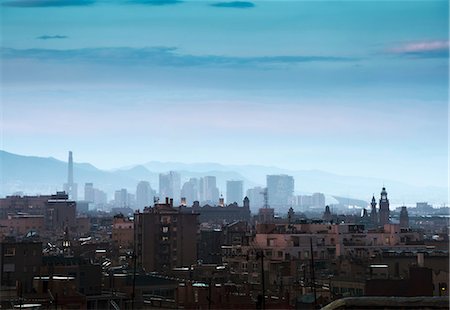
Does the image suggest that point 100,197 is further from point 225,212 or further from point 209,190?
point 225,212

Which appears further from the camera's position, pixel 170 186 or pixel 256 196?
pixel 256 196

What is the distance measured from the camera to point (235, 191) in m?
46.2

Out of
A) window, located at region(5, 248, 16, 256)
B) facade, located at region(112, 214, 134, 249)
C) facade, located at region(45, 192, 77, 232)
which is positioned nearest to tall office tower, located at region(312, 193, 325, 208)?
facade, located at region(45, 192, 77, 232)

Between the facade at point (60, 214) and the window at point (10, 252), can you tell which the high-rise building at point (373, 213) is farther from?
the window at point (10, 252)

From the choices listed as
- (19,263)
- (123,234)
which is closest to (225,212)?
(123,234)

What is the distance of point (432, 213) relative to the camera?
109 ft

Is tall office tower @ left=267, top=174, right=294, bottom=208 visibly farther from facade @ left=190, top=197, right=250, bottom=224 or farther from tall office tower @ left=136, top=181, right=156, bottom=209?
tall office tower @ left=136, top=181, right=156, bottom=209

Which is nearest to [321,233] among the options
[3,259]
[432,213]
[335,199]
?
[3,259]

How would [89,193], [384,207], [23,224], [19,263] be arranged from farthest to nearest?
[89,193], [384,207], [23,224], [19,263]

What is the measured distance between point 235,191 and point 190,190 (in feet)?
12.3

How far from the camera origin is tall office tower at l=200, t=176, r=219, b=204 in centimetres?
4316

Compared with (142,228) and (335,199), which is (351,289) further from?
(335,199)

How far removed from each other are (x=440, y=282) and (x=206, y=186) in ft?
121

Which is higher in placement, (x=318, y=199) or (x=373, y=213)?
(x=318, y=199)
